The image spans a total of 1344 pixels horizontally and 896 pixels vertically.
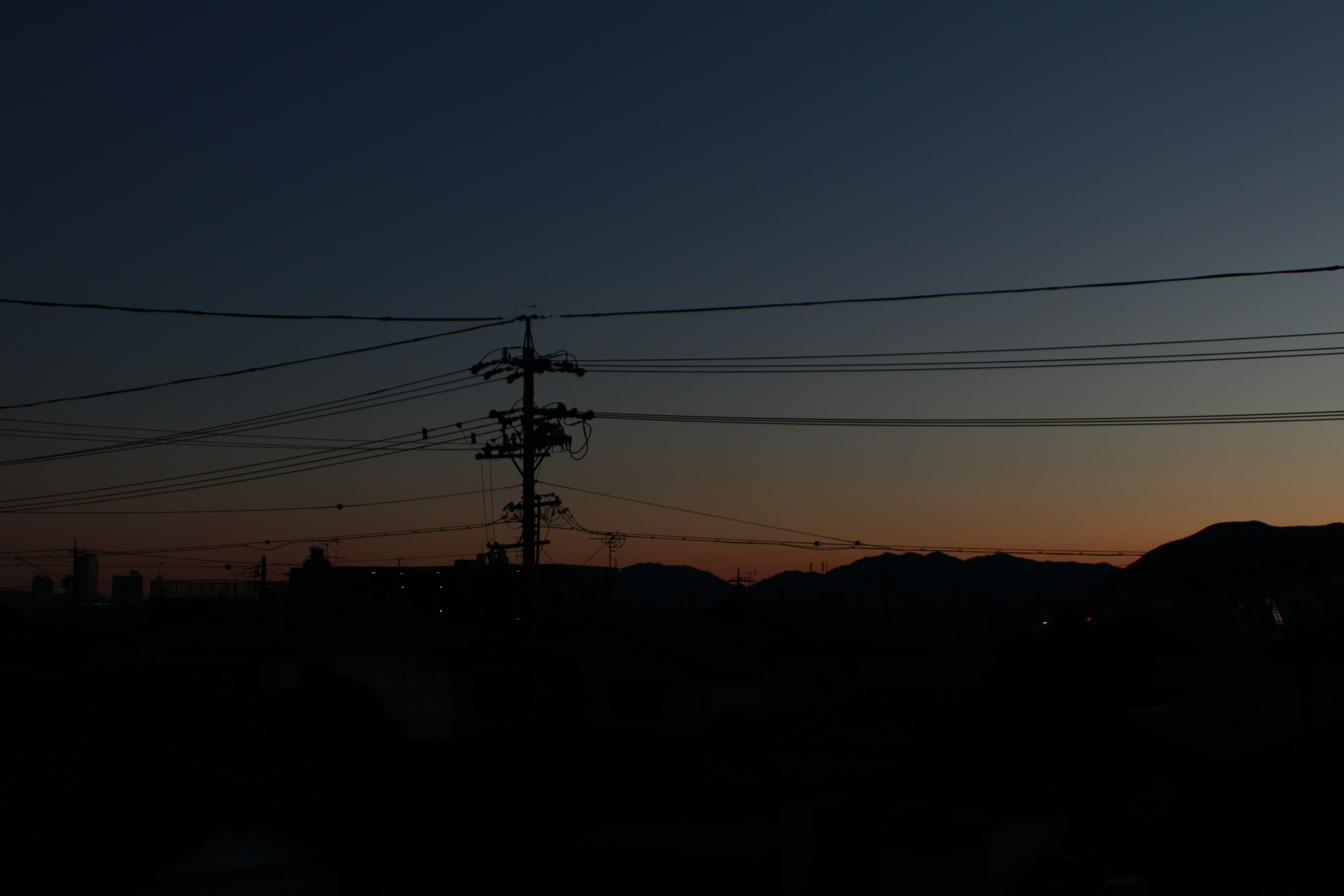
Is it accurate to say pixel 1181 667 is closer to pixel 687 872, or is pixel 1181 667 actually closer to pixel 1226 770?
pixel 1226 770

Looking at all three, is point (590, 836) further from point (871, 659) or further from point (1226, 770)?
point (871, 659)

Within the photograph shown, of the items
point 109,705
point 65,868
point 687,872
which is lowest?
point 687,872

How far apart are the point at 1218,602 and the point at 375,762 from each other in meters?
82.0

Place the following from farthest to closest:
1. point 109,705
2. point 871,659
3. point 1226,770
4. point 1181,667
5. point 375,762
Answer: point 871,659
point 1181,667
point 1226,770
point 375,762
point 109,705

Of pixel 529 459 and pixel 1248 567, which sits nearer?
pixel 529 459

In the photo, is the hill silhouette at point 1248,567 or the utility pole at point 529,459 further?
the hill silhouette at point 1248,567

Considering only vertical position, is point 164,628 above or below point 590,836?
above

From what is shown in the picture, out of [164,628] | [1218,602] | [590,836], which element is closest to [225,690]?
[164,628]

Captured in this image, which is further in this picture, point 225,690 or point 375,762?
point 225,690

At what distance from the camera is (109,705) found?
674 inches

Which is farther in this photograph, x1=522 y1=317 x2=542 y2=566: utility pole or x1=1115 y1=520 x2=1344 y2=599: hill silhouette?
x1=1115 y1=520 x2=1344 y2=599: hill silhouette

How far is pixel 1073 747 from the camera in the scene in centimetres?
3195

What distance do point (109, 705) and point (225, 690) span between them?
17.1 m

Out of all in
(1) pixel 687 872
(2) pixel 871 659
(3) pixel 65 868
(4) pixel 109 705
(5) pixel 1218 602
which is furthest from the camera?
(5) pixel 1218 602
